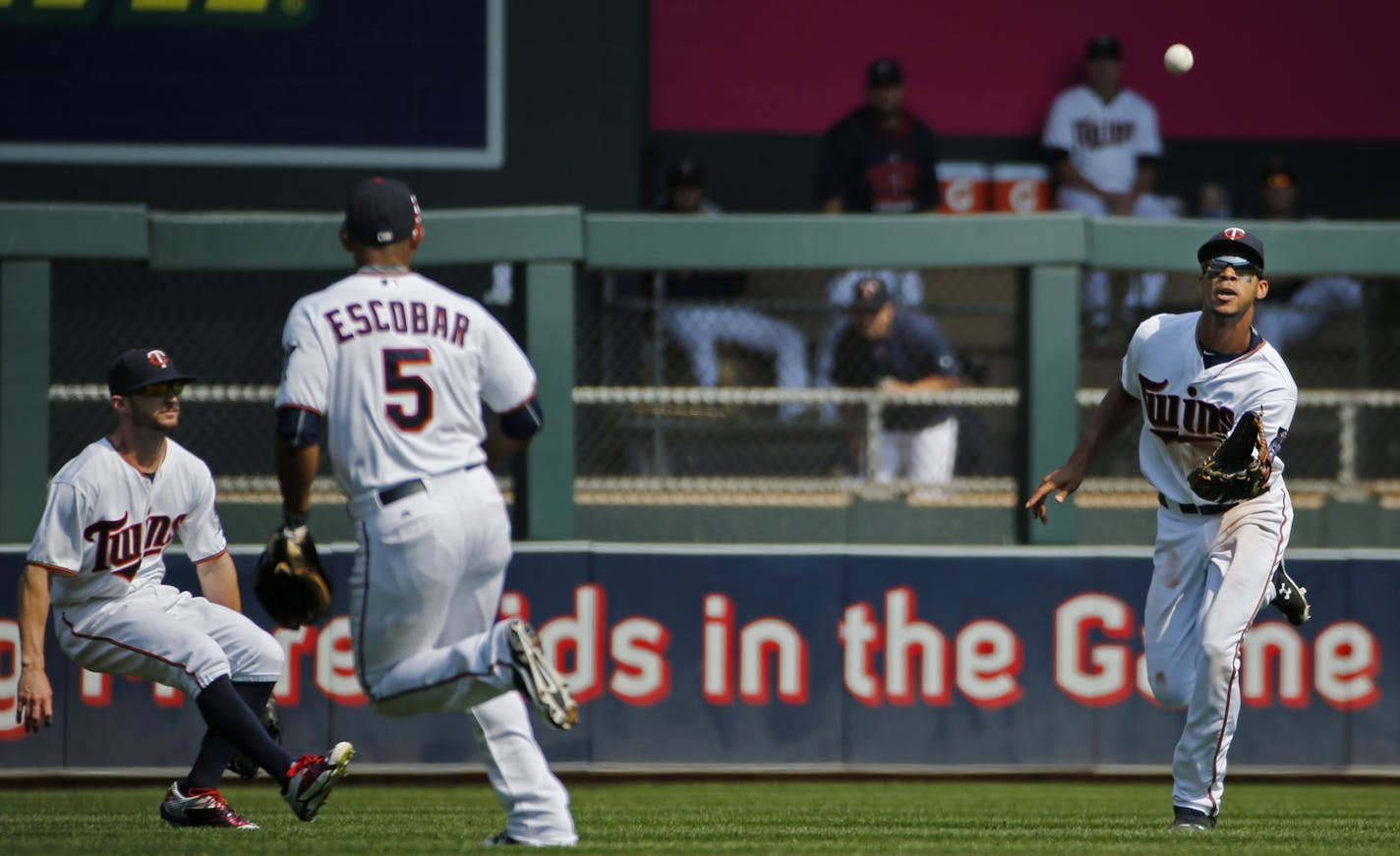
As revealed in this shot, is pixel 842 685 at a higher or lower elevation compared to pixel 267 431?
lower

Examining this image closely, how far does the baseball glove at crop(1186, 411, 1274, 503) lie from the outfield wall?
9.22ft

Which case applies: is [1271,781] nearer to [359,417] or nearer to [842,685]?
[842,685]

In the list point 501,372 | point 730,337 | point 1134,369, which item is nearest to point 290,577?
point 501,372

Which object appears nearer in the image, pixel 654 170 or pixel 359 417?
pixel 359 417

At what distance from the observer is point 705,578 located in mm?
8531

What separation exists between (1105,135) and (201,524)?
723 cm

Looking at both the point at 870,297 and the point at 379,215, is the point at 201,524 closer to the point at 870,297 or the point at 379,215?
the point at 379,215

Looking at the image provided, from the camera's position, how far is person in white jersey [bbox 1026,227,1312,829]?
588 centimetres

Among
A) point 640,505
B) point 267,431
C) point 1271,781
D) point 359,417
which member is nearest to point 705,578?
point 640,505

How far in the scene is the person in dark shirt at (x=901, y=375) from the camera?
895 centimetres

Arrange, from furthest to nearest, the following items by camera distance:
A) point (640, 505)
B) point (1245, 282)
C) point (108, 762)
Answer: point (640, 505) → point (108, 762) → point (1245, 282)

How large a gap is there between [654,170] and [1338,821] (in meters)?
6.82

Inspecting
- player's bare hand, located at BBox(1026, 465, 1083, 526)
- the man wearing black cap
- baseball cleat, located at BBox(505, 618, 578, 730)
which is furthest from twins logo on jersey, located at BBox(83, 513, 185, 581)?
the man wearing black cap

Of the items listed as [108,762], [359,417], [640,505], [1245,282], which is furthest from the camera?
[640,505]
